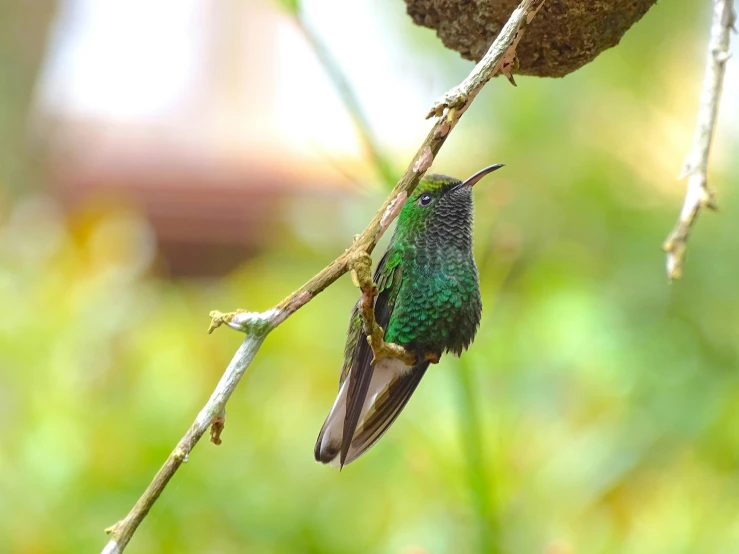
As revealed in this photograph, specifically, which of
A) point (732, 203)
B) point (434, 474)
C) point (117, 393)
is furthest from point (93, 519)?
point (732, 203)

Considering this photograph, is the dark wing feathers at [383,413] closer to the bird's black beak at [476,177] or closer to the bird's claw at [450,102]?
the bird's black beak at [476,177]

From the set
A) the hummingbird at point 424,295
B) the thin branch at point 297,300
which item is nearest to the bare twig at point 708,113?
the thin branch at point 297,300

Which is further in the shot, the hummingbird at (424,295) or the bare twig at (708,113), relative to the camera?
the hummingbird at (424,295)

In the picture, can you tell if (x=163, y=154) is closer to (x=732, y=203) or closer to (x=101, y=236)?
(x=101, y=236)

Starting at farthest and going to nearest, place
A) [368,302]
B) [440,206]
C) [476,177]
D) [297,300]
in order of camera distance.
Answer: [440,206]
[476,177]
[368,302]
[297,300]

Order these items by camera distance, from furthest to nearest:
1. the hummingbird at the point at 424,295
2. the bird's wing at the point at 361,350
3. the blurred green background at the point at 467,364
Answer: the blurred green background at the point at 467,364 → the hummingbird at the point at 424,295 → the bird's wing at the point at 361,350

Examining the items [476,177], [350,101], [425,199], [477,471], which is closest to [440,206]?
[425,199]

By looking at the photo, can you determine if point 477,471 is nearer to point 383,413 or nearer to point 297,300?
point 383,413
